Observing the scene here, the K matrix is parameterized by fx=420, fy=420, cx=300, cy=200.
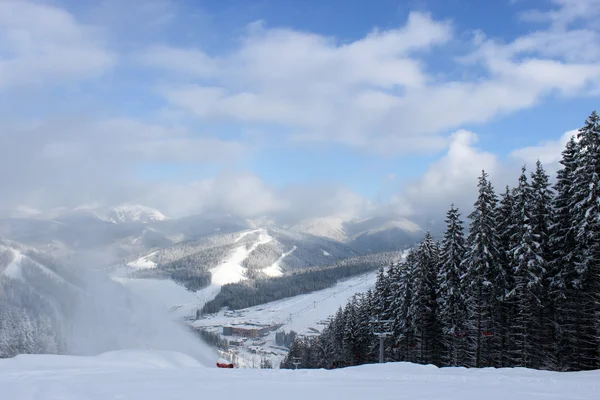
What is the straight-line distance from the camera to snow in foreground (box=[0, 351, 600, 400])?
11367 millimetres

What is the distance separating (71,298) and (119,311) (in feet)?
48.7

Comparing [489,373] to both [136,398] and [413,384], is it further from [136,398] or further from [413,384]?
[136,398]

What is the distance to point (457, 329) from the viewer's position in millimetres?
33062

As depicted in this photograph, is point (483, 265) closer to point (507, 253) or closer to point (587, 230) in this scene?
point (507, 253)

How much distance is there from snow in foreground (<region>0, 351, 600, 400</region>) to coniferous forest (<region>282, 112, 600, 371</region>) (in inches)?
453

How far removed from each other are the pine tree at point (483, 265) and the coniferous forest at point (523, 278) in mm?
69

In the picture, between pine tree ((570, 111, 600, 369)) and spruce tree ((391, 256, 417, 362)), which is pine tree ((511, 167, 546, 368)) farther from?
spruce tree ((391, 256, 417, 362))

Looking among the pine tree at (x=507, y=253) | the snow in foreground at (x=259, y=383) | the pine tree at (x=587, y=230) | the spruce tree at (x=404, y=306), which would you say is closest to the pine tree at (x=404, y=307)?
the spruce tree at (x=404, y=306)

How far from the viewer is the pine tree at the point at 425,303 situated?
36750mm

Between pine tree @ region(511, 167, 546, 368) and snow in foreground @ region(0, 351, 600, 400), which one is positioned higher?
pine tree @ region(511, 167, 546, 368)

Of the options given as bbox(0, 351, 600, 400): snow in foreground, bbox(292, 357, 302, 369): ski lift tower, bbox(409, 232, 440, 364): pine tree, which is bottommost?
bbox(292, 357, 302, 369): ski lift tower

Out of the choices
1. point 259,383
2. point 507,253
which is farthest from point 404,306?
point 259,383

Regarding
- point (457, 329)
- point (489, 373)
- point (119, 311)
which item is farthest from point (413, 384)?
point (119, 311)

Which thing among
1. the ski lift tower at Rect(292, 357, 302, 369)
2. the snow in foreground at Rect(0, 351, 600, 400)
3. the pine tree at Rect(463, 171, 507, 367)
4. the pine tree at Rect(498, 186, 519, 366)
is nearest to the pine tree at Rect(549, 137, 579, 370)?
the pine tree at Rect(498, 186, 519, 366)
